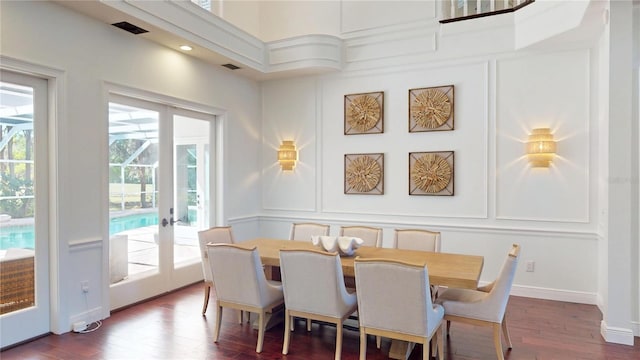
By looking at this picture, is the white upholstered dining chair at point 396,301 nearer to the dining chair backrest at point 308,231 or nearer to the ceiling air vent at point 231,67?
the dining chair backrest at point 308,231

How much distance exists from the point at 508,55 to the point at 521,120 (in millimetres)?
782

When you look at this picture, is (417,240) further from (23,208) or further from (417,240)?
(23,208)

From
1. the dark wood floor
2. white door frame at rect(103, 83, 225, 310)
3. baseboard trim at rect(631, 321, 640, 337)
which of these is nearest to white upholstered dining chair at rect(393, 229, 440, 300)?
the dark wood floor

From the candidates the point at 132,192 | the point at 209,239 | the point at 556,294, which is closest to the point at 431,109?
the point at 556,294

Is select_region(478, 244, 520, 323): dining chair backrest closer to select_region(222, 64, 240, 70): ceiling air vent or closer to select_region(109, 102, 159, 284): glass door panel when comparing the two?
select_region(109, 102, 159, 284): glass door panel

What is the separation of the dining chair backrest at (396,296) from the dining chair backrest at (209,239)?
1798 millimetres

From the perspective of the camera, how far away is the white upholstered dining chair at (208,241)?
3.84m

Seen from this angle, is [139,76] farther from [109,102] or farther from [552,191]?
[552,191]

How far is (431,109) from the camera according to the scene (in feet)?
16.2

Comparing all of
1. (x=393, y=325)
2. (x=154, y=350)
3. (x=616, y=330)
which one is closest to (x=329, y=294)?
(x=393, y=325)

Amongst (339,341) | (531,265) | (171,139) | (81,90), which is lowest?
(339,341)

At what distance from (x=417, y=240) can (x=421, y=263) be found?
2.82 feet

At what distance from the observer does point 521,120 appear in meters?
4.54

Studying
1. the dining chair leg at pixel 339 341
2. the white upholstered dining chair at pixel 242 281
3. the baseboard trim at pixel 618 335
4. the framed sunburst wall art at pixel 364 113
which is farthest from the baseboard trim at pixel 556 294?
the white upholstered dining chair at pixel 242 281
